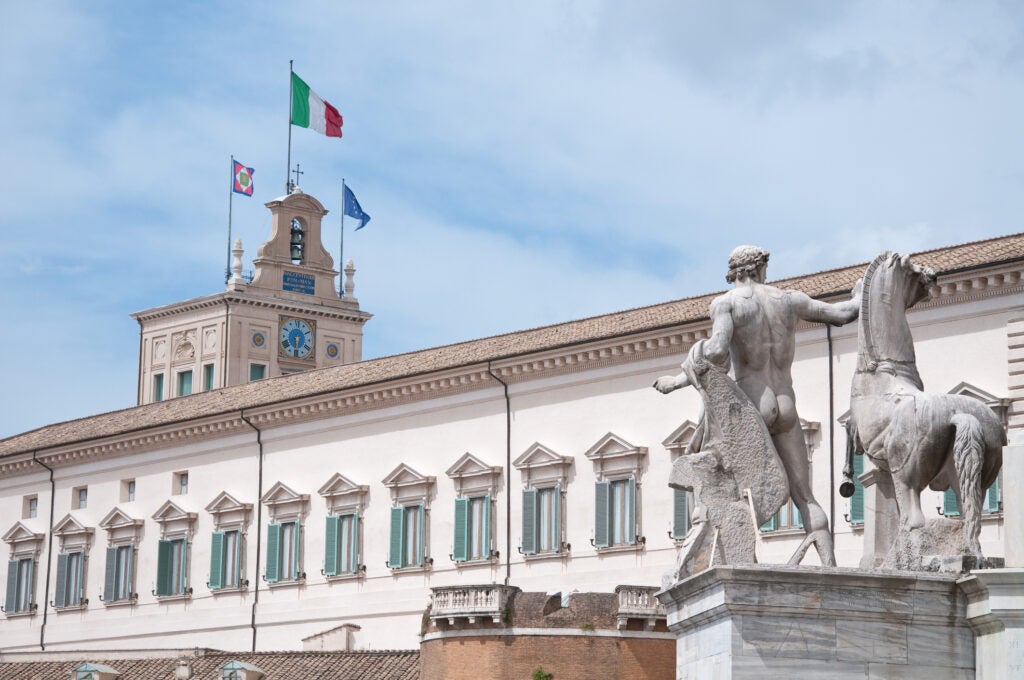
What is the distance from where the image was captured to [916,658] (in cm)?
1403

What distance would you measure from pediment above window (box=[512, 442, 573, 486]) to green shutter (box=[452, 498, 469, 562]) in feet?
5.95

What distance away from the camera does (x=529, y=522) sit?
4716 cm

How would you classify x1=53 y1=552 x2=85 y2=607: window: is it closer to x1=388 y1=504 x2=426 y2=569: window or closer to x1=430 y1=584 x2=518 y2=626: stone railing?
x1=388 y1=504 x2=426 y2=569: window

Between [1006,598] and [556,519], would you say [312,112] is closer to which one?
[556,519]

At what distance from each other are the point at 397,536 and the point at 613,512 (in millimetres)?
6686

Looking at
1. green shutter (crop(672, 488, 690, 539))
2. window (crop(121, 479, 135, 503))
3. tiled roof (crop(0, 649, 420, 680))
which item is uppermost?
window (crop(121, 479, 135, 503))

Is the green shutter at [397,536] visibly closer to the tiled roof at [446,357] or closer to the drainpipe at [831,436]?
the tiled roof at [446,357]

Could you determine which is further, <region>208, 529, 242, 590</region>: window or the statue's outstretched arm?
<region>208, 529, 242, 590</region>: window

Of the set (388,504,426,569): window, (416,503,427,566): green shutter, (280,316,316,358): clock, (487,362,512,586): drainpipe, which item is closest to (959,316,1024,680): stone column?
(487,362,512,586): drainpipe

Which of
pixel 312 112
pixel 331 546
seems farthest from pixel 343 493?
pixel 312 112

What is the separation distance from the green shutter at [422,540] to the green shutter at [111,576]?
11760 millimetres

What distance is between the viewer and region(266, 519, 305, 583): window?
5278 centimetres

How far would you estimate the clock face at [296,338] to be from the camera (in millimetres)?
89312

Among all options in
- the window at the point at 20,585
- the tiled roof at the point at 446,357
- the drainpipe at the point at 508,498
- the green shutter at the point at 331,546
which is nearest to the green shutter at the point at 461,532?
the drainpipe at the point at 508,498
